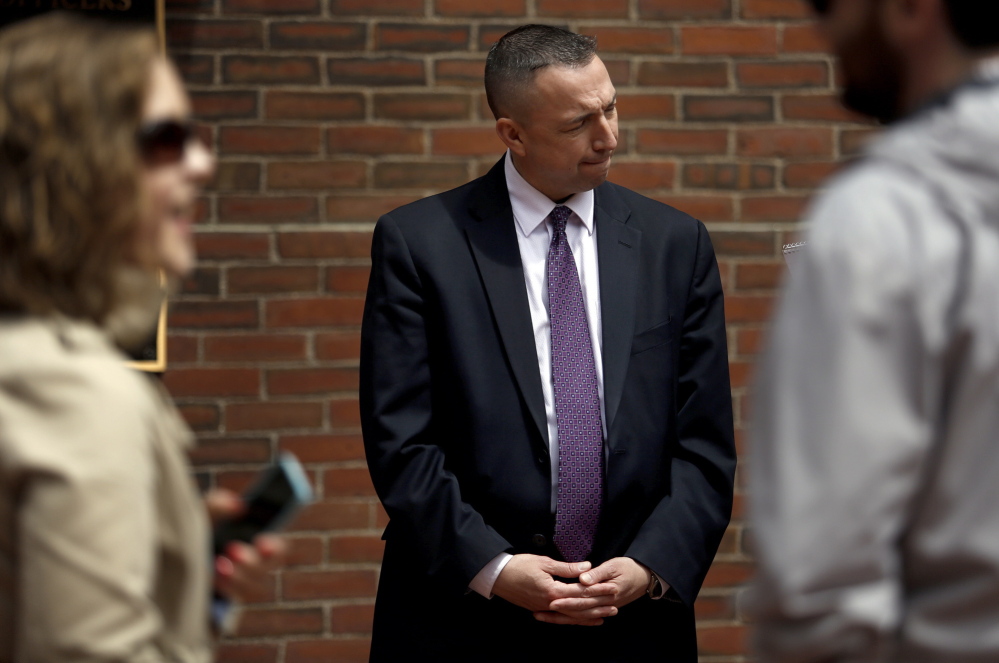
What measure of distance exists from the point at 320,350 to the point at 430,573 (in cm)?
120

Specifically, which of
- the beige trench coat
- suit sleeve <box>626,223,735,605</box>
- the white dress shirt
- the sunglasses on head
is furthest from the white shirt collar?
the beige trench coat

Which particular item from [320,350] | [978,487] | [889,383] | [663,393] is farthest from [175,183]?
[320,350]

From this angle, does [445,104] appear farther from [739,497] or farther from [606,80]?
[739,497]

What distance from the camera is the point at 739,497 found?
3.37m

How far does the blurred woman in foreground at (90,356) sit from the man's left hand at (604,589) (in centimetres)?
102

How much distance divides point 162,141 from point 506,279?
1202mm

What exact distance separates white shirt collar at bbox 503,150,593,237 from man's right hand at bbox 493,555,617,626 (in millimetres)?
730

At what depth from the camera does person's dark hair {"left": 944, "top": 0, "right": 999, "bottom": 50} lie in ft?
3.49

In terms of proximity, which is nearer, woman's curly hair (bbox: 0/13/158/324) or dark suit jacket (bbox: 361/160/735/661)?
woman's curly hair (bbox: 0/13/158/324)

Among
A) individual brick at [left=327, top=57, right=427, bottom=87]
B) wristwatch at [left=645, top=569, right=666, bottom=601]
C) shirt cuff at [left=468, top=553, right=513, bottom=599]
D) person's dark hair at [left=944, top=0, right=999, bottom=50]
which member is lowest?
wristwatch at [left=645, top=569, right=666, bottom=601]

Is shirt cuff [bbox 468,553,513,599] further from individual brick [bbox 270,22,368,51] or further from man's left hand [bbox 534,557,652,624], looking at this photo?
individual brick [bbox 270,22,368,51]

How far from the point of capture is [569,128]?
238cm

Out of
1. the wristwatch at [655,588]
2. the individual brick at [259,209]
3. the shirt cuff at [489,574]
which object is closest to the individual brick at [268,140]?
the individual brick at [259,209]

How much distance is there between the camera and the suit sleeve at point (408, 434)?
2.16m
